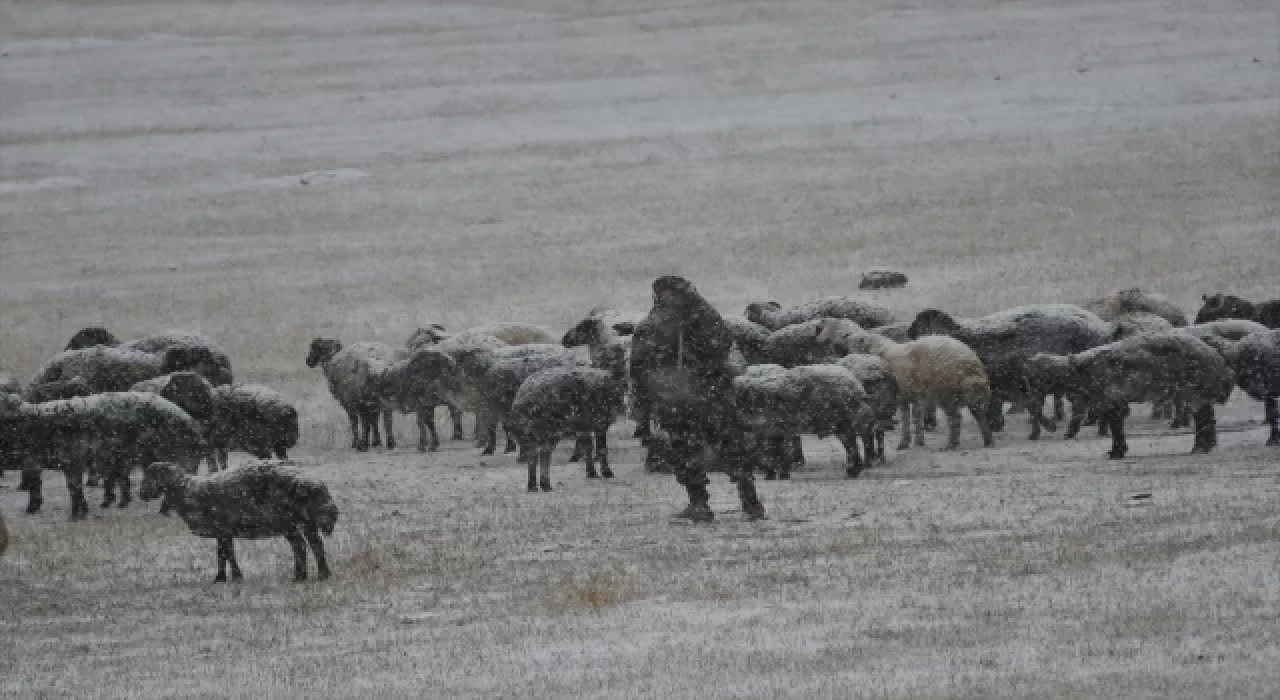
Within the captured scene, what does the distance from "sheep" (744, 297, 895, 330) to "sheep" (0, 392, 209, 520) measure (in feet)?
36.2

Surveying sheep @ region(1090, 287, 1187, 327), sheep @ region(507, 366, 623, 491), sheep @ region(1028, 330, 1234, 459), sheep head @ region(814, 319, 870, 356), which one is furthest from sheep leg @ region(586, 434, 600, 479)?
sheep @ region(1090, 287, 1187, 327)

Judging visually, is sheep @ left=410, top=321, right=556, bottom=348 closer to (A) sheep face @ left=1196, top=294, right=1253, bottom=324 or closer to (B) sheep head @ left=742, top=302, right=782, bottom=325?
(B) sheep head @ left=742, top=302, right=782, bottom=325

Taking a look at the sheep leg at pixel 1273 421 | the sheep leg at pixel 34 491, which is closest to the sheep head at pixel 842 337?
the sheep leg at pixel 1273 421

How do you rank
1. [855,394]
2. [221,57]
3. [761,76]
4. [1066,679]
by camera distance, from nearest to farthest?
1. [1066,679]
2. [855,394]
3. [761,76]
4. [221,57]

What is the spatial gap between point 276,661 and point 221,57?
251 ft

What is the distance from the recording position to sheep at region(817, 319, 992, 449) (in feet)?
86.0

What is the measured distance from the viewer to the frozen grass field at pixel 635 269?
14523mm


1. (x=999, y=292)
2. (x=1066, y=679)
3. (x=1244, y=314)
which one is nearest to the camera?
(x=1066, y=679)

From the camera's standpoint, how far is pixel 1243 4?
3231 inches

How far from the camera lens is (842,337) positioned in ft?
93.5

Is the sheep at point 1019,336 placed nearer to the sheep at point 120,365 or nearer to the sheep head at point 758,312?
the sheep head at point 758,312

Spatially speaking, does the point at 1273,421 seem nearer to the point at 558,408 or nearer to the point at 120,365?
the point at 558,408

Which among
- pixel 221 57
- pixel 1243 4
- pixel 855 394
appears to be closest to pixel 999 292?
pixel 855 394

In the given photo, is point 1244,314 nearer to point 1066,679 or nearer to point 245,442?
point 245,442
